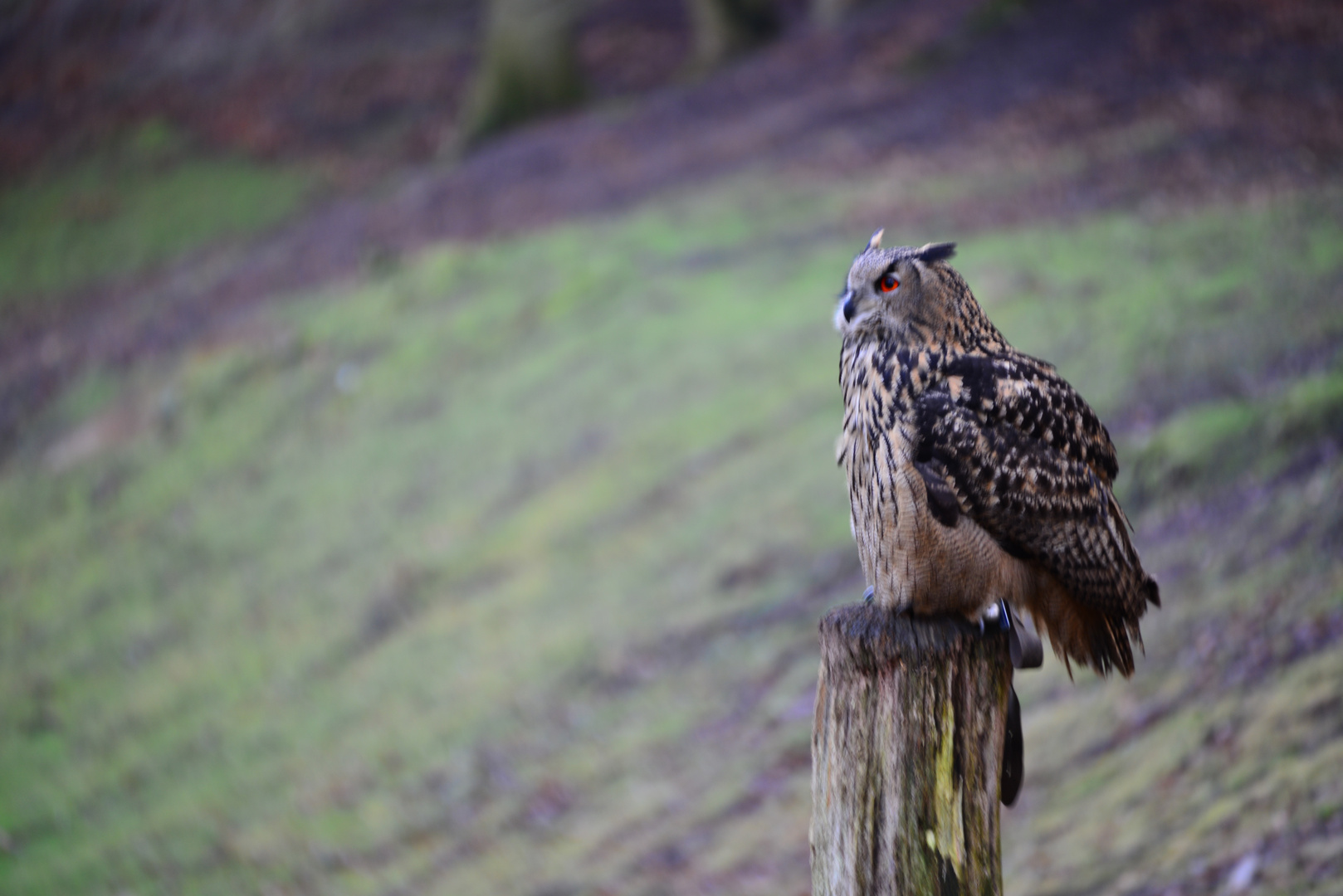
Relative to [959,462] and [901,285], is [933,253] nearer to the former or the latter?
[901,285]

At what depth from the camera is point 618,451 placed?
6.90m

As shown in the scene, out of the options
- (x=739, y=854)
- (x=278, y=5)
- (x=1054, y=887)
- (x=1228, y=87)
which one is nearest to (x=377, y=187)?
(x=278, y=5)

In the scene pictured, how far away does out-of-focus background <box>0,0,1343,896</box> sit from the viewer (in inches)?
166

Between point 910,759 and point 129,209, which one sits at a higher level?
point 129,209

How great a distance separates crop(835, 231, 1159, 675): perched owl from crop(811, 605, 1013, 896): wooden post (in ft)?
1.22

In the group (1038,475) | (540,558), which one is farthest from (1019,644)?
(540,558)

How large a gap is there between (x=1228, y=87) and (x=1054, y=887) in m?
4.80

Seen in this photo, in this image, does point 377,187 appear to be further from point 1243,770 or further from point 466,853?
point 1243,770

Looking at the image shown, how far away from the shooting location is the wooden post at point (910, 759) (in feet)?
6.45

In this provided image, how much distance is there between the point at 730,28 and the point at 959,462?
1024cm

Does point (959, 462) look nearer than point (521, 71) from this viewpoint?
Yes

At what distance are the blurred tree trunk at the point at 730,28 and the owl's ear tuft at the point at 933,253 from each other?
9769 mm

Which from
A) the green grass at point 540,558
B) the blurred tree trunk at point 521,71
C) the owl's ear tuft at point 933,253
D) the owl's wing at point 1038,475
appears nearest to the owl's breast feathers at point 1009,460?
the owl's wing at point 1038,475

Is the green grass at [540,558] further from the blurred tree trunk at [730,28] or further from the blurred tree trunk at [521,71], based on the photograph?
the blurred tree trunk at [730,28]
